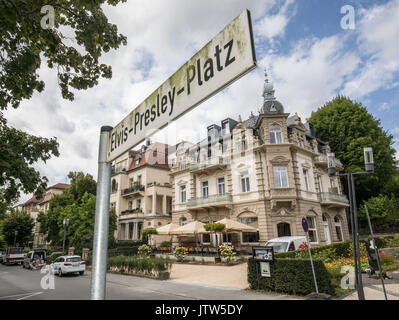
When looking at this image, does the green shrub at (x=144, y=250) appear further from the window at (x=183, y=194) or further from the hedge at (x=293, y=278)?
the hedge at (x=293, y=278)

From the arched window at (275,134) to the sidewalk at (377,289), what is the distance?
14805mm

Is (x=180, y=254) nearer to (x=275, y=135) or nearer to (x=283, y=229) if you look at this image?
(x=283, y=229)

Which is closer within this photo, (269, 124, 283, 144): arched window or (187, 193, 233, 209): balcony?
(269, 124, 283, 144): arched window

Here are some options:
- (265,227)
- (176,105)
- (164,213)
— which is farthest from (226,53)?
(164,213)

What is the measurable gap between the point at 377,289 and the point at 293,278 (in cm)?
298

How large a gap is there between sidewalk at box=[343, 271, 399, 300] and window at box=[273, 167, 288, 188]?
12.3 metres

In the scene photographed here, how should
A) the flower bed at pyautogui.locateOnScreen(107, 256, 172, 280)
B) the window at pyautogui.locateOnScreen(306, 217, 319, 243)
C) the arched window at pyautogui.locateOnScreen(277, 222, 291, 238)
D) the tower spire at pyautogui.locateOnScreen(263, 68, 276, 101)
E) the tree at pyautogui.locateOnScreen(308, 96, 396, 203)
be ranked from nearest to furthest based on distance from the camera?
the flower bed at pyautogui.locateOnScreen(107, 256, 172, 280) < the arched window at pyautogui.locateOnScreen(277, 222, 291, 238) < the window at pyautogui.locateOnScreen(306, 217, 319, 243) < the tower spire at pyautogui.locateOnScreen(263, 68, 276, 101) < the tree at pyautogui.locateOnScreen(308, 96, 396, 203)

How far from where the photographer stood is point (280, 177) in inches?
953

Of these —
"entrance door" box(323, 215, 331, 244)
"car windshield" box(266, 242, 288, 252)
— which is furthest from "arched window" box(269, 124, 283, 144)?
"car windshield" box(266, 242, 288, 252)

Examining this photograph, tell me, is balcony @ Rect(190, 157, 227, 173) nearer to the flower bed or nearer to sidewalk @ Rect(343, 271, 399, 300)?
the flower bed

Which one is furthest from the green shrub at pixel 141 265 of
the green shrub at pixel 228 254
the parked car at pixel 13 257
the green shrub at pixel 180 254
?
the parked car at pixel 13 257

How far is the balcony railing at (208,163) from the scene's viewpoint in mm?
27484

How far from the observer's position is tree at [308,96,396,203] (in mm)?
32406

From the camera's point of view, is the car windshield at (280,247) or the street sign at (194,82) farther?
the car windshield at (280,247)
